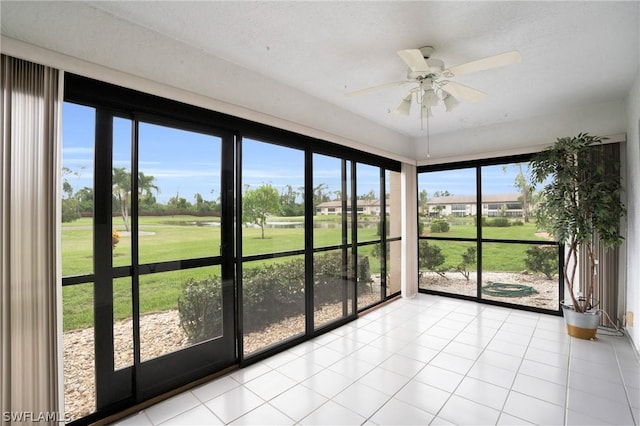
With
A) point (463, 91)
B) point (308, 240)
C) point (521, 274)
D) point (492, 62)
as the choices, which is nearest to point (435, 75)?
point (463, 91)

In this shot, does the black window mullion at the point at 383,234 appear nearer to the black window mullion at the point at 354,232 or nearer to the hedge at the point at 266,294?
the hedge at the point at 266,294

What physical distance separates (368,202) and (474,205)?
181cm

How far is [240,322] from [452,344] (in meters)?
2.27

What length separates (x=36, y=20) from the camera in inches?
68.1

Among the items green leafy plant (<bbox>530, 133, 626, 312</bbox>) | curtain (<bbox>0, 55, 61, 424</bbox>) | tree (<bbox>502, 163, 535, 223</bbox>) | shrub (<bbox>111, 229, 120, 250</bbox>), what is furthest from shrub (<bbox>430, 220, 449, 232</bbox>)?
curtain (<bbox>0, 55, 61, 424</bbox>)

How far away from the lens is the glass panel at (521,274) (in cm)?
424

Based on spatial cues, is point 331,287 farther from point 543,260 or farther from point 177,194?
point 543,260

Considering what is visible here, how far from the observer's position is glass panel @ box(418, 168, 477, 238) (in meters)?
4.89

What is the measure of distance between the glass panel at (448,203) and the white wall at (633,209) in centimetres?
176

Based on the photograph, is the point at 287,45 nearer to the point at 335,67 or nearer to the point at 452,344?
the point at 335,67

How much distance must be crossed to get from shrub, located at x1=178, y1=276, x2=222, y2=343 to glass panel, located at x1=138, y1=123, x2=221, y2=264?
0.87 ft

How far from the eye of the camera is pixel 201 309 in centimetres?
263

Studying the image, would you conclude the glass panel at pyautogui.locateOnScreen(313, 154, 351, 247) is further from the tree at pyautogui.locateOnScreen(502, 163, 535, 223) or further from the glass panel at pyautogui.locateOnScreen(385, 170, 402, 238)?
the tree at pyautogui.locateOnScreen(502, 163, 535, 223)

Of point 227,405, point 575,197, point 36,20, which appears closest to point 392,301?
point 575,197
